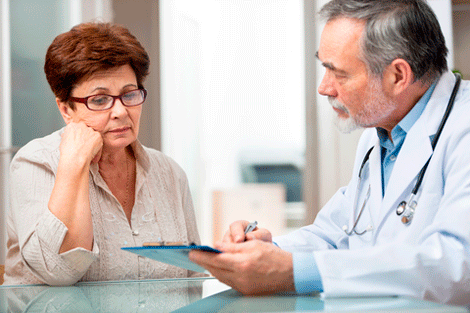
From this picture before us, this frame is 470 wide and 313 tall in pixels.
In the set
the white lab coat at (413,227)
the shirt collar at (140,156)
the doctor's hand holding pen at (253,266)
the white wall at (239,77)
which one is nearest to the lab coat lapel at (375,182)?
the white lab coat at (413,227)

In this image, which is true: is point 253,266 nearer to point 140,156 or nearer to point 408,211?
point 408,211

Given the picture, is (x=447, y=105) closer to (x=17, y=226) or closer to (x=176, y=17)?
(x=17, y=226)

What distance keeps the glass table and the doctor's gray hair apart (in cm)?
66

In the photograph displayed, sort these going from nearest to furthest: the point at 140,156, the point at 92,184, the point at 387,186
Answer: the point at 387,186
the point at 92,184
the point at 140,156

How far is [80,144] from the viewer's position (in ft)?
4.32

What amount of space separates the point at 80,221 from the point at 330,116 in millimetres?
2286

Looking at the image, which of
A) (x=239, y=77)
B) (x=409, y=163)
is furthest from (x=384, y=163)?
(x=239, y=77)

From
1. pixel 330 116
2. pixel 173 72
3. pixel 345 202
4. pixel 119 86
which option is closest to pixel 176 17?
pixel 173 72

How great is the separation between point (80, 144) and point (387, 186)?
0.83 meters

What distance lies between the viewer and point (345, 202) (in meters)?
1.42

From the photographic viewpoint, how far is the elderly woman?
1.18 metres

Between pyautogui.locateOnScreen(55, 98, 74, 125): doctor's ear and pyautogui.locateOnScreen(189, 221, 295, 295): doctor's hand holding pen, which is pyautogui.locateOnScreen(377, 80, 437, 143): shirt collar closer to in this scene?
pyautogui.locateOnScreen(189, 221, 295, 295): doctor's hand holding pen

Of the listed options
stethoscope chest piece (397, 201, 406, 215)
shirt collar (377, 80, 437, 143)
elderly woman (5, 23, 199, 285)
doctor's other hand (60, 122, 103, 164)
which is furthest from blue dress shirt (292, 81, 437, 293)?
doctor's other hand (60, 122, 103, 164)

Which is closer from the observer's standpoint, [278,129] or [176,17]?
[176,17]
